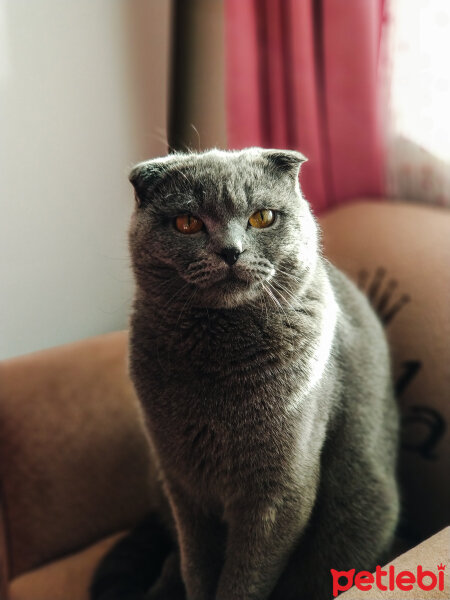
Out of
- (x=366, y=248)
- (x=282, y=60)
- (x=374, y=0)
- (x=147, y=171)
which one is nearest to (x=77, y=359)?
(x=147, y=171)

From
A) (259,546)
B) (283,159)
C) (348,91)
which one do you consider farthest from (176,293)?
(348,91)

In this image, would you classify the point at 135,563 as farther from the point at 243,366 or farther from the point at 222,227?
the point at 222,227

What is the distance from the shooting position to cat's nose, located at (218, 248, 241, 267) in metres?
0.76

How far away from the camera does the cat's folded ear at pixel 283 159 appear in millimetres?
866

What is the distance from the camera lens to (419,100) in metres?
1.25

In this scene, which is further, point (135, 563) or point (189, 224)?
point (135, 563)

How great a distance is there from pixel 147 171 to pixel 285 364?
34 cm

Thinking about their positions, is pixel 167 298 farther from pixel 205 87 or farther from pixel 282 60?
pixel 205 87

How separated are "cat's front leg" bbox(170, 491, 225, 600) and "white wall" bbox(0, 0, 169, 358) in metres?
0.56

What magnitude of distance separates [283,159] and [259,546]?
57 centimetres

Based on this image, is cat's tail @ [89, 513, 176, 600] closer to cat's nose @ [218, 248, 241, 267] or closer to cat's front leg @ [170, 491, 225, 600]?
cat's front leg @ [170, 491, 225, 600]

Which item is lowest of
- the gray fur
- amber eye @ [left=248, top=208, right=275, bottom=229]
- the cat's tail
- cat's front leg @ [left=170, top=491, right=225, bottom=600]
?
the cat's tail

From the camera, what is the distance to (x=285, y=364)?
0.85 metres

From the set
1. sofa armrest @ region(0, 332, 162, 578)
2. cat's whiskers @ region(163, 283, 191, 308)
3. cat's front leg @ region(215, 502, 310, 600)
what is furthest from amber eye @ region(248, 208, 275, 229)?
sofa armrest @ region(0, 332, 162, 578)
